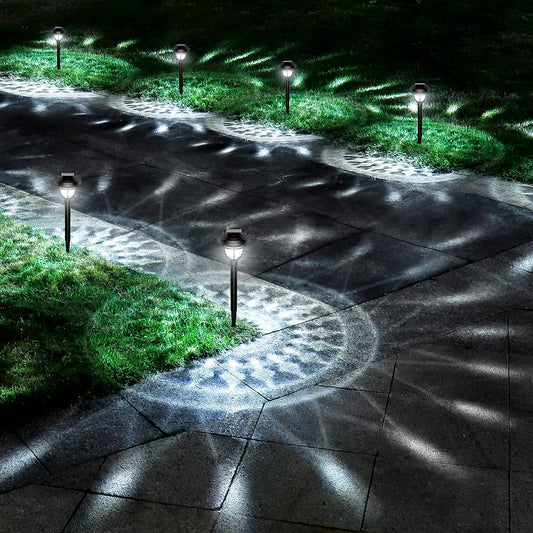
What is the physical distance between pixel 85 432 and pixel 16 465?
0.66 meters

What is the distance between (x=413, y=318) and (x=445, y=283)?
108 centimetres

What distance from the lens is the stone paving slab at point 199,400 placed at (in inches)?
298

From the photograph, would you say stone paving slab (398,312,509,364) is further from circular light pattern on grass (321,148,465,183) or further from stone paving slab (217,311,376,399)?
circular light pattern on grass (321,148,465,183)

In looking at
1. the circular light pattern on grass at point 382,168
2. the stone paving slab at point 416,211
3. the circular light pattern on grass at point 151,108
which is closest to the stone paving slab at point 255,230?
the stone paving slab at point 416,211

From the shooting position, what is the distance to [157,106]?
18.7 meters

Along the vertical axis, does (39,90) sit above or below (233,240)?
below

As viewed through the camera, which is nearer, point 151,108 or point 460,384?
point 460,384

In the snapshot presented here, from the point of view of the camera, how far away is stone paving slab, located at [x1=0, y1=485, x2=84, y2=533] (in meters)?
6.32

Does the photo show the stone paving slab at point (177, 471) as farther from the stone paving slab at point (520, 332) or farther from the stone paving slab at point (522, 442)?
the stone paving slab at point (520, 332)

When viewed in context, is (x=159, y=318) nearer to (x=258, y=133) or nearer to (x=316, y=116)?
(x=258, y=133)

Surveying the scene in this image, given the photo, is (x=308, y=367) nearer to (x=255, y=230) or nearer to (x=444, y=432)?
(x=444, y=432)

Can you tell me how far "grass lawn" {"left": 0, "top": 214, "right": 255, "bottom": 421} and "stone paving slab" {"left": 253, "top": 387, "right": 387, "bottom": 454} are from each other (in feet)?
4.03

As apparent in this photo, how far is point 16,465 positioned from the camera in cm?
696

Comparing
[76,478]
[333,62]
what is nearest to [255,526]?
[76,478]
